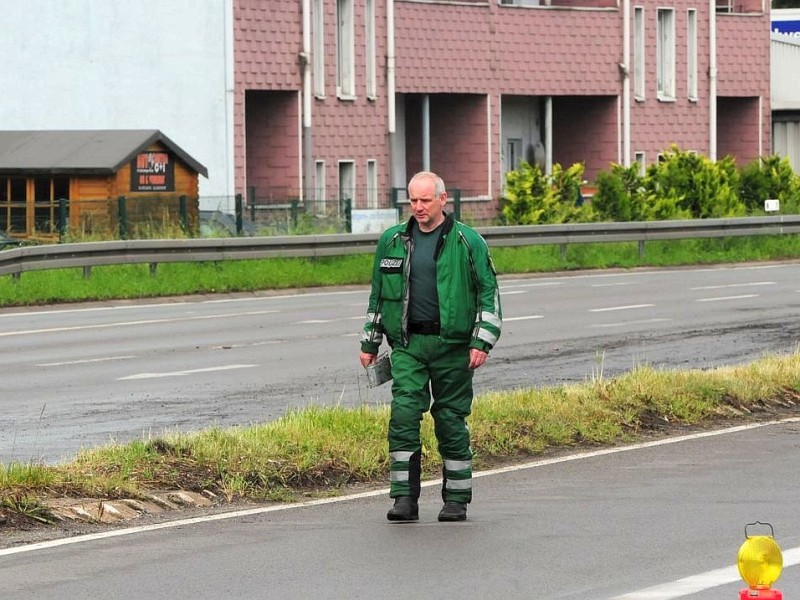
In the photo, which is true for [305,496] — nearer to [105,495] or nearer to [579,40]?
[105,495]

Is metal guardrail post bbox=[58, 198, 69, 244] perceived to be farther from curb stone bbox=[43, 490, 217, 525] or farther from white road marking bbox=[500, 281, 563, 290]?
curb stone bbox=[43, 490, 217, 525]

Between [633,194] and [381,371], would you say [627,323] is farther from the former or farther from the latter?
[633,194]

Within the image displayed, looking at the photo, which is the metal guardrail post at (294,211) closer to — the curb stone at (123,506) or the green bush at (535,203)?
the green bush at (535,203)

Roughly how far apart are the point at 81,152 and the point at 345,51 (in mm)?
11800

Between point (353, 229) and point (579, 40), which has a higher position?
point (579, 40)

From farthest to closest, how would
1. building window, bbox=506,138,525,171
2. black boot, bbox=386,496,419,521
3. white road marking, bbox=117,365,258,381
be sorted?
building window, bbox=506,138,525,171
white road marking, bbox=117,365,258,381
black boot, bbox=386,496,419,521

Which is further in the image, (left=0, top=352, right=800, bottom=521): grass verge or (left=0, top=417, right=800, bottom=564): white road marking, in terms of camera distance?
(left=0, top=352, right=800, bottom=521): grass verge

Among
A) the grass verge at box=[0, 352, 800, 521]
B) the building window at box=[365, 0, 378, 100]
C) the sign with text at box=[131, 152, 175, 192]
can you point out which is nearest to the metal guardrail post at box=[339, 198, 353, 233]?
the sign with text at box=[131, 152, 175, 192]

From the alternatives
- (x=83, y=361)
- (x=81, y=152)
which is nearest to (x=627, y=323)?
(x=83, y=361)

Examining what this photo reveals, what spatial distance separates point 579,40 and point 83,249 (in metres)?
28.9

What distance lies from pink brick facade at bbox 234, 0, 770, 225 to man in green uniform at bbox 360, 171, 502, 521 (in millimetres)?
35600

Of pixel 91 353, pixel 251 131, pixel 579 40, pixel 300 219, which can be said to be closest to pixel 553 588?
pixel 91 353

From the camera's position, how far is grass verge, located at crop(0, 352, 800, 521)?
10.4 m

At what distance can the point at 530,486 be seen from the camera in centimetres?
1090
